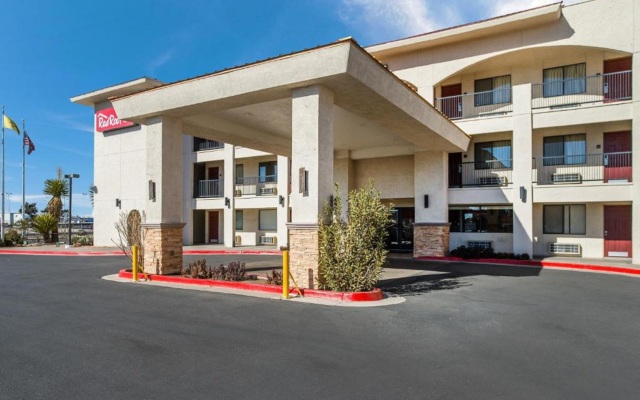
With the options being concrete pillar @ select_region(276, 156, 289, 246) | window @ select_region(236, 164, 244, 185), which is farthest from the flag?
concrete pillar @ select_region(276, 156, 289, 246)

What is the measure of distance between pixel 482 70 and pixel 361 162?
7.74 metres

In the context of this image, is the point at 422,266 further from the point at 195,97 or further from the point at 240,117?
the point at 195,97

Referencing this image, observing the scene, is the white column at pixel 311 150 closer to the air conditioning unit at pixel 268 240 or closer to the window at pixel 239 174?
the air conditioning unit at pixel 268 240

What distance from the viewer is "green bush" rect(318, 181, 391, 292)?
33.2ft

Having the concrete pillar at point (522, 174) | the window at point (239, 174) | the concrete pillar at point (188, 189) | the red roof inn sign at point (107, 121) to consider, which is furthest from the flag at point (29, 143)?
the concrete pillar at point (522, 174)

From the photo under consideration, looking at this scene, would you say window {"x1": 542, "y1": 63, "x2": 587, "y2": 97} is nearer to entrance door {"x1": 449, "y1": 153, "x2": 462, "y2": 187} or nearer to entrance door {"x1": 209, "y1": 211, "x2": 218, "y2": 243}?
entrance door {"x1": 449, "y1": 153, "x2": 462, "y2": 187}

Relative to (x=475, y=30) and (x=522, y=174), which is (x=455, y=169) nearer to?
(x=522, y=174)

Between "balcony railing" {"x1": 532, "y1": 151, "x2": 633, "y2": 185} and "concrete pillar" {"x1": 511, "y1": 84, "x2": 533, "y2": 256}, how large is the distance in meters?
1.07

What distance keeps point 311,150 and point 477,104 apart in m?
14.2

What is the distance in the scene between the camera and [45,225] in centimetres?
3359

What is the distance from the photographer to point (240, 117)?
14617mm

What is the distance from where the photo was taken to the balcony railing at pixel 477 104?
20734 millimetres

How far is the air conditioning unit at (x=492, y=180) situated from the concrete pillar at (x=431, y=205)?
7.45ft

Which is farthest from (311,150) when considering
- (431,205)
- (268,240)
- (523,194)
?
(268,240)
